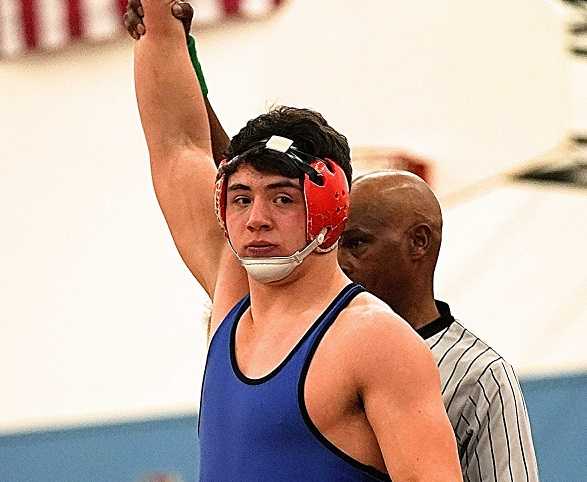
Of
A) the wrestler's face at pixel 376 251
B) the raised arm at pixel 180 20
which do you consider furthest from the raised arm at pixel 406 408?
the raised arm at pixel 180 20

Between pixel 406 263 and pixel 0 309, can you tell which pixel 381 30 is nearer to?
pixel 0 309

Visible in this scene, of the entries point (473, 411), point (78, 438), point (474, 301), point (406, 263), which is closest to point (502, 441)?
point (473, 411)

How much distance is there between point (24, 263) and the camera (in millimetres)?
5742

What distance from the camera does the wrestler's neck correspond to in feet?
6.34

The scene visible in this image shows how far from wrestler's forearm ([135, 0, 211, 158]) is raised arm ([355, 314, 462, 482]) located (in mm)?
666

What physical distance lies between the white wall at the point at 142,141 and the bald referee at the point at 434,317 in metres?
2.91

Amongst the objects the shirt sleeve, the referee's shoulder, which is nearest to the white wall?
the referee's shoulder

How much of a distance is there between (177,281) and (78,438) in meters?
0.78

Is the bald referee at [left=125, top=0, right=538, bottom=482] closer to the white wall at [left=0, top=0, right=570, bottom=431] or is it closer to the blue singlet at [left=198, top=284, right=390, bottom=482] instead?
the blue singlet at [left=198, top=284, right=390, bottom=482]

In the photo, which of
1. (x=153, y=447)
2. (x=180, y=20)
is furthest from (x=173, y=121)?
(x=153, y=447)

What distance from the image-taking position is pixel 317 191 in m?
1.90

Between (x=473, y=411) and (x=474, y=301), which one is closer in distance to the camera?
(x=473, y=411)

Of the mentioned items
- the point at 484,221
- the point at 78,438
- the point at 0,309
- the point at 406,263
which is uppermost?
Answer: the point at 406,263

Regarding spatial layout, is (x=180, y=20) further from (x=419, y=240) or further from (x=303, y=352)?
(x=303, y=352)
